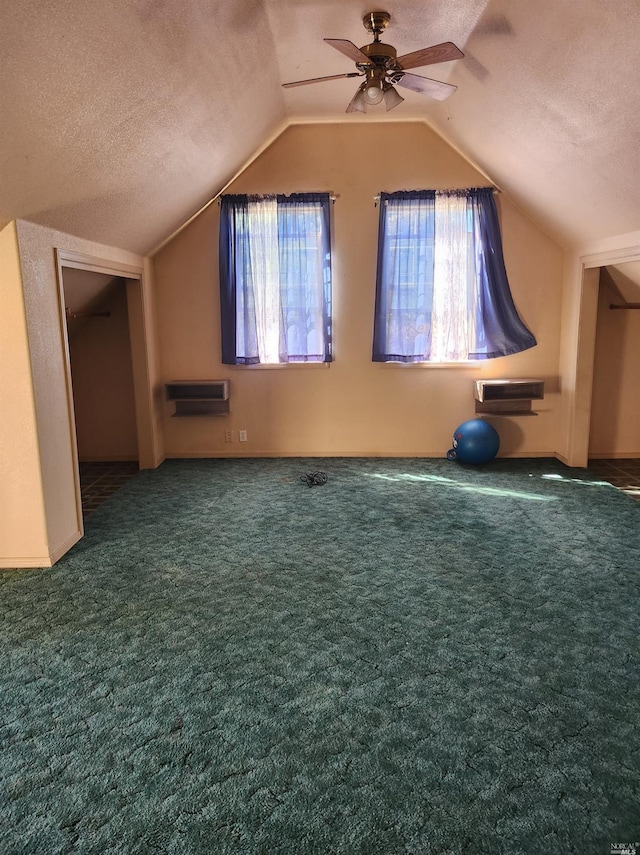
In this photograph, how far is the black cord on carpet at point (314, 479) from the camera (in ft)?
16.5

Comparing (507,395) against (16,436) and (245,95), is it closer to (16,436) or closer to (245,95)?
(245,95)

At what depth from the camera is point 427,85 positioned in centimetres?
354

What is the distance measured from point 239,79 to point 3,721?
12.4 feet

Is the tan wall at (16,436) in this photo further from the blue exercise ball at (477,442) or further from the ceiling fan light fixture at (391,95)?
the blue exercise ball at (477,442)

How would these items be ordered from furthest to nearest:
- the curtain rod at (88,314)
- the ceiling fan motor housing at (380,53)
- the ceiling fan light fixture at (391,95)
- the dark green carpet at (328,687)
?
the curtain rod at (88,314) → the ceiling fan light fixture at (391,95) → the ceiling fan motor housing at (380,53) → the dark green carpet at (328,687)

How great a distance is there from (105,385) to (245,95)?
3.24m

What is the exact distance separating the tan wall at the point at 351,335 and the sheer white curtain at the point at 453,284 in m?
0.20

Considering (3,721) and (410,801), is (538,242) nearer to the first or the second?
(410,801)

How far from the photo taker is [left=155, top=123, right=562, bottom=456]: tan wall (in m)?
5.48

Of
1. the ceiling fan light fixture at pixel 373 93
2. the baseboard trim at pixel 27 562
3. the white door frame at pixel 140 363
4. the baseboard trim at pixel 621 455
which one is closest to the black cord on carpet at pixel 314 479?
the white door frame at pixel 140 363

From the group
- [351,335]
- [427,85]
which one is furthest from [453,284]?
[427,85]

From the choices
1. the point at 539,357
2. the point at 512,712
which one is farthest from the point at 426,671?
the point at 539,357

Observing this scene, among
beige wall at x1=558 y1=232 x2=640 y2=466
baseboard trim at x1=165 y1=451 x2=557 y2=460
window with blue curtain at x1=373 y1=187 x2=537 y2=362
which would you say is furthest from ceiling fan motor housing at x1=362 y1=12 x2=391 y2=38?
baseboard trim at x1=165 y1=451 x2=557 y2=460

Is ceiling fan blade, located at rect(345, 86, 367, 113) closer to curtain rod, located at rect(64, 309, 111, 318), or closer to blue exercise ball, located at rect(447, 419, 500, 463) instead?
blue exercise ball, located at rect(447, 419, 500, 463)
